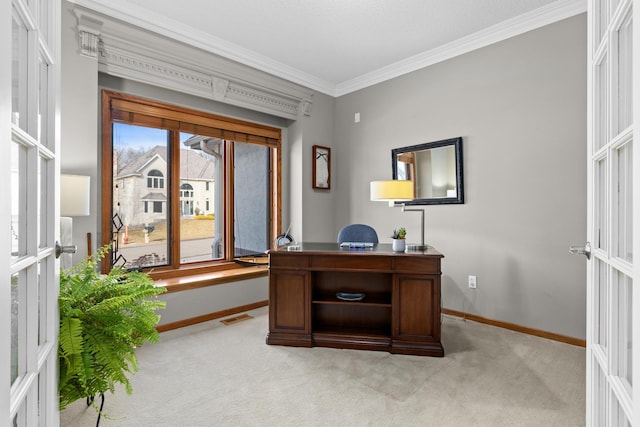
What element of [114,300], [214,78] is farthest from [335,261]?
[214,78]

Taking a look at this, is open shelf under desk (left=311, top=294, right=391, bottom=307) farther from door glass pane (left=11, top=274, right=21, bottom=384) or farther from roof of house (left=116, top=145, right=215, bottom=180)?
door glass pane (left=11, top=274, right=21, bottom=384)

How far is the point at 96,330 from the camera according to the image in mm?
1284

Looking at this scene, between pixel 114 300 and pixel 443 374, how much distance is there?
2083mm

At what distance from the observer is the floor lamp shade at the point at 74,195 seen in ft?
7.79

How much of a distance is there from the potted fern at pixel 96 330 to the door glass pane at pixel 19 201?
16.4 inches

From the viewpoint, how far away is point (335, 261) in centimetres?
286

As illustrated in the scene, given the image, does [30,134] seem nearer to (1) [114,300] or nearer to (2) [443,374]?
(1) [114,300]

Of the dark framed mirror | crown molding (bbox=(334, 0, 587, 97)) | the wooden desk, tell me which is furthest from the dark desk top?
crown molding (bbox=(334, 0, 587, 97))

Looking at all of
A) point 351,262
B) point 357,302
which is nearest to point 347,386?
point 357,302

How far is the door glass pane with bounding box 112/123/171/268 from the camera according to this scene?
332cm
